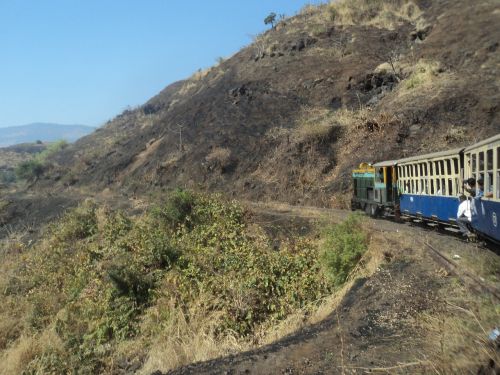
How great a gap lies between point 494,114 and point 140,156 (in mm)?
34959

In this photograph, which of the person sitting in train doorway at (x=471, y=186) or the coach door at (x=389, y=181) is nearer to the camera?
the person sitting in train doorway at (x=471, y=186)

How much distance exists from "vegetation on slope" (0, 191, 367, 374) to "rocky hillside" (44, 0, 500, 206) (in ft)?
35.7

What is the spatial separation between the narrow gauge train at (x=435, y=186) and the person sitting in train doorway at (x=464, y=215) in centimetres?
23

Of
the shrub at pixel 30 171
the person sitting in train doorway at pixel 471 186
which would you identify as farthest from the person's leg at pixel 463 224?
the shrub at pixel 30 171

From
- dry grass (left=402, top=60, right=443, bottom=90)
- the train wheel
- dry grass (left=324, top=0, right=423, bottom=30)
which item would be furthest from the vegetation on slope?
dry grass (left=324, top=0, right=423, bottom=30)

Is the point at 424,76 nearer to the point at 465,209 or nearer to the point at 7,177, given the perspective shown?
the point at 465,209

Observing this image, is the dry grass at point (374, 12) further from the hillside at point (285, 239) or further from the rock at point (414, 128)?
the rock at point (414, 128)

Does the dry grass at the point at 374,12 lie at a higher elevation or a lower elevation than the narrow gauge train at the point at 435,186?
higher

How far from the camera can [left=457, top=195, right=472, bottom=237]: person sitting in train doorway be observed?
12508mm

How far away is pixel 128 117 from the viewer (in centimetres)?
10031

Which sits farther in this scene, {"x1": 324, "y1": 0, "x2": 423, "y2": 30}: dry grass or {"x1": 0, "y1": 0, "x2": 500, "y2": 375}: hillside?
{"x1": 324, "y1": 0, "x2": 423, "y2": 30}: dry grass

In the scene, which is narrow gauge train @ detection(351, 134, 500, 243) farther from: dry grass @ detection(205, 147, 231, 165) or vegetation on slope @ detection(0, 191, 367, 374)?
dry grass @ detection(205, 147, 231, 165)

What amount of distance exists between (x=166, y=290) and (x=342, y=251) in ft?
18.0

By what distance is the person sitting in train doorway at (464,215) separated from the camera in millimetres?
12508
